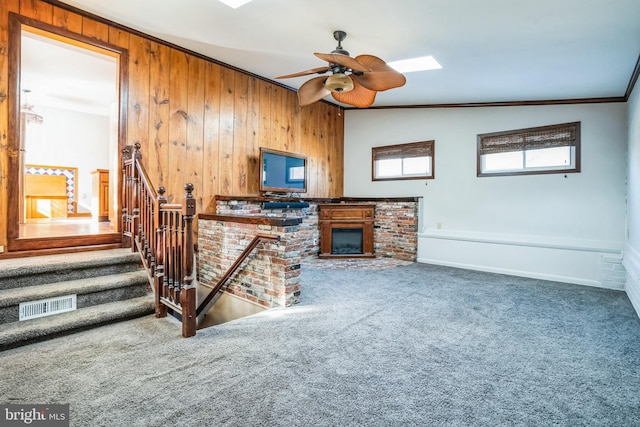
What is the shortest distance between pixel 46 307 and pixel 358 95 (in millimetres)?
3412

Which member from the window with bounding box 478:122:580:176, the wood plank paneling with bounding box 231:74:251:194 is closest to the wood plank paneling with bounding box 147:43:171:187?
the wood plank paneling with bounding box 231:74:251:194

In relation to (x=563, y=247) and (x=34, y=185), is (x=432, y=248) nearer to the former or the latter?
(x=563, y=247)

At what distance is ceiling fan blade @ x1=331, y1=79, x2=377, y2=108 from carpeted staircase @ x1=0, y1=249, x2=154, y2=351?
2721 mm

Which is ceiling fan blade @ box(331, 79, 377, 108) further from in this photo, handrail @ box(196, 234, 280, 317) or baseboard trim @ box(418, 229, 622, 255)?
baseboard trim @ box(418, 229, 622, 255)

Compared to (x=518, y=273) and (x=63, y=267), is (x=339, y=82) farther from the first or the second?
(x=518, y=273)

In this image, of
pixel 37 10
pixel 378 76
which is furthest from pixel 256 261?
pixel 37 10

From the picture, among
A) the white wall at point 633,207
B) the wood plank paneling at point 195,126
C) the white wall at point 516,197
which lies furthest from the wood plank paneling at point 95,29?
the white wall at point 633,207

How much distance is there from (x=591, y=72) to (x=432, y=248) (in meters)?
A: 3.24

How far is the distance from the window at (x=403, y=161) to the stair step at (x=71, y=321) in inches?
187

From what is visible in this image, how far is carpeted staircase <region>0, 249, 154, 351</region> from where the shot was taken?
2516mm

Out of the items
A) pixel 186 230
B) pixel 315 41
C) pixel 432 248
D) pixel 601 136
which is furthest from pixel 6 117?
pixel 601 136

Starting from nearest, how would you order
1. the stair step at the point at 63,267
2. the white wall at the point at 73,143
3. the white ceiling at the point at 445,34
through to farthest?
the stair step at the point at 63,267, the white ceiling at the point at 445,34, the white wall at the point at 73,143

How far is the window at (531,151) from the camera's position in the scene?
4672 mm

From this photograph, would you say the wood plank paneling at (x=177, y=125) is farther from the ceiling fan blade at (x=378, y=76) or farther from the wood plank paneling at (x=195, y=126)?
the ceiling fan blade at (x=378, y=76)
